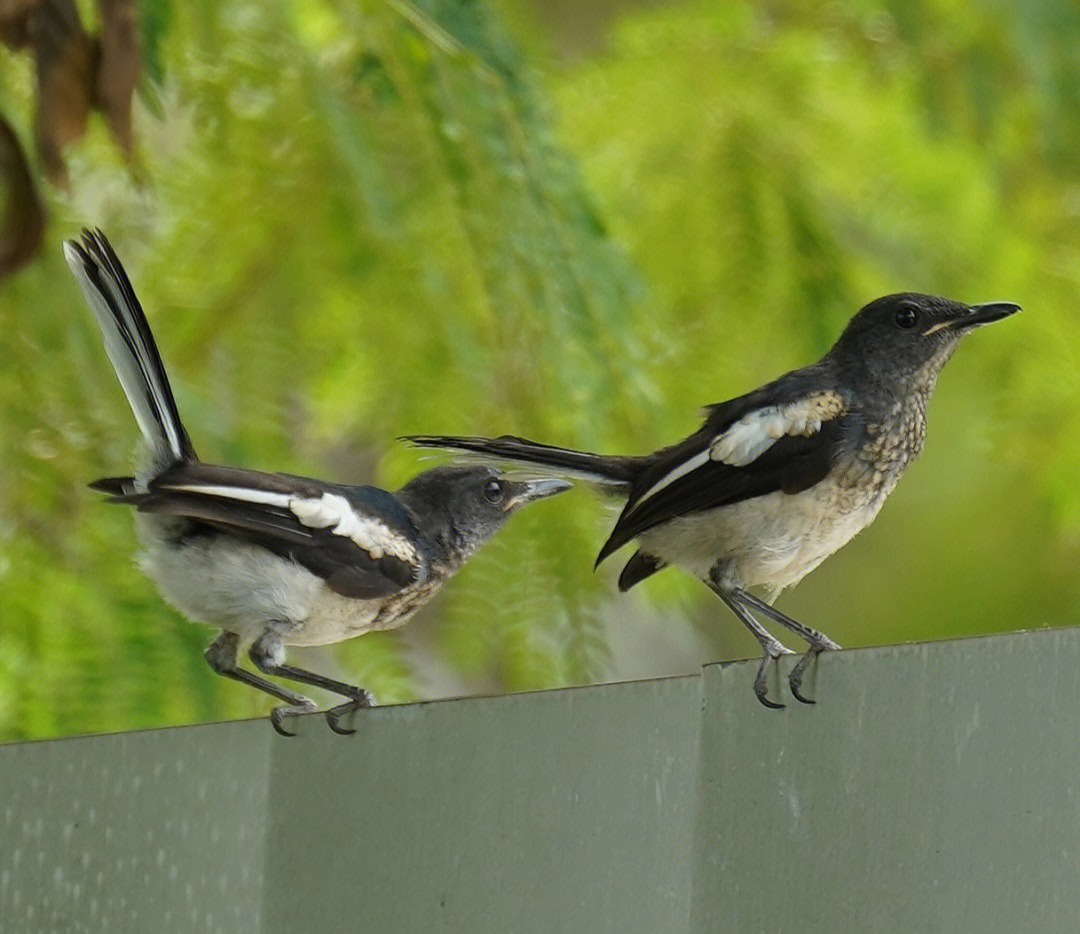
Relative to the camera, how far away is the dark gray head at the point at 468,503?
3.81m

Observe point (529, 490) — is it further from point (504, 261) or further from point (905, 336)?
point (905, 336)

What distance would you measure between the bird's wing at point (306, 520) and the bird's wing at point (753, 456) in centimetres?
48

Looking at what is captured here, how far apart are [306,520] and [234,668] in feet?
1.41

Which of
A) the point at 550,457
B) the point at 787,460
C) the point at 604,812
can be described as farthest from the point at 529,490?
the point at 604,812

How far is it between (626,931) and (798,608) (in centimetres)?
608

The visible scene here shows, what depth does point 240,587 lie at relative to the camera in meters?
3.47

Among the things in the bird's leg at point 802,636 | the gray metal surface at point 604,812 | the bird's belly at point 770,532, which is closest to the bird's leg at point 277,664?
the gray metal surface at point 604,812

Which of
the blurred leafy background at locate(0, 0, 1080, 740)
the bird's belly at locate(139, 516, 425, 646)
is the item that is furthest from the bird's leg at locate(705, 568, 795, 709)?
the bird's belly at locate(139, 516, 425, 646)

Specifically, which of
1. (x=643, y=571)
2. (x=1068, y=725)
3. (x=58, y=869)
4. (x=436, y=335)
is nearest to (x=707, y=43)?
(x=436, y=335)

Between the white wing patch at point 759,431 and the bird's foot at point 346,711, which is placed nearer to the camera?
the bird's foot at point 346,711

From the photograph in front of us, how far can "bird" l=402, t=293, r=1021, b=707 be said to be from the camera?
3258mm

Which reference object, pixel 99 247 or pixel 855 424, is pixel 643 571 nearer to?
pixel 855 424

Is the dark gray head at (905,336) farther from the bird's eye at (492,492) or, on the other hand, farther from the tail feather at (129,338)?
the tail feather at (129,338)

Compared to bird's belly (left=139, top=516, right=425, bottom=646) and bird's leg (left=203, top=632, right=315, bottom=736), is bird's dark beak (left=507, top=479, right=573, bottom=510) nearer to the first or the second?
bird's belly (left=139, top=516, right=425, bottom=646)
